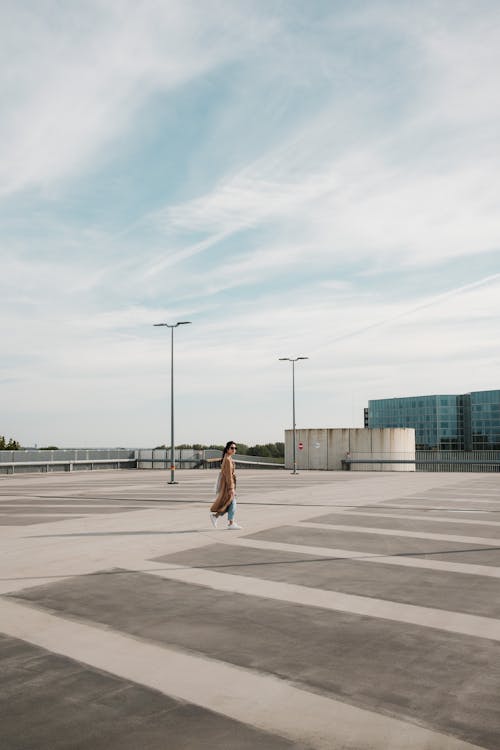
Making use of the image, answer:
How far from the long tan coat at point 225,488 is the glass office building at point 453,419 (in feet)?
381

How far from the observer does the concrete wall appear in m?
45.4

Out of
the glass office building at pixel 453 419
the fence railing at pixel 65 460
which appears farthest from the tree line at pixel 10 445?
the glass office building at pixel 453 419

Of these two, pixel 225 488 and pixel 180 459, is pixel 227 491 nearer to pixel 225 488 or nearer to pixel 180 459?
pixel 225 488

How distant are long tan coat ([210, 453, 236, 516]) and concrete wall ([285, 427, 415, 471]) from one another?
1276 inches

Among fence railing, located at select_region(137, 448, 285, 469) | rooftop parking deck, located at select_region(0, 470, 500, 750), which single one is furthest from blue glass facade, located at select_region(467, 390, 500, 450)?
rooftop parking deck, located at select_region(0, 470, 500, 750)

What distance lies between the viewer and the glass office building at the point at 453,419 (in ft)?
400

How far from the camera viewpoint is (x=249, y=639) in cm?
604

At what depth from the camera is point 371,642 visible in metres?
5.95

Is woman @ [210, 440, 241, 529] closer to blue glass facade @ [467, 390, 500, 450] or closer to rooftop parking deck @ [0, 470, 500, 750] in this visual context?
rooftop parking deck @ [0, 470, 500, 750]

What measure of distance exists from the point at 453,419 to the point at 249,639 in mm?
127900

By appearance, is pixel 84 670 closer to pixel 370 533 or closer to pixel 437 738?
pixel 437 738

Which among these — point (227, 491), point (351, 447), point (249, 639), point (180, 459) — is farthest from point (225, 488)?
point (180, 459)

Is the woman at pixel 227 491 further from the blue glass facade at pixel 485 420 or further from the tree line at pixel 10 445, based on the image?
the blue glass facade at pixel 485 420

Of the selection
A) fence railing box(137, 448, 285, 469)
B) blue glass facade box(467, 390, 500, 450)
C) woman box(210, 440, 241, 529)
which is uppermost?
blue glass facade box(467, 390, 500, 450)
